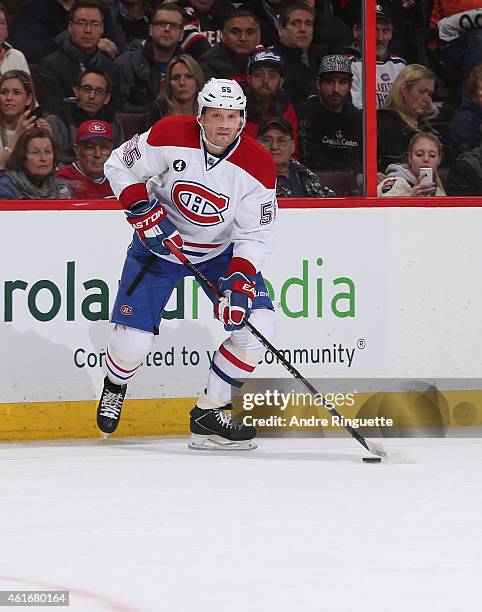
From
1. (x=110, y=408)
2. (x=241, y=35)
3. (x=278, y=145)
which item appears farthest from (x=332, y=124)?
(x=110, y=408)

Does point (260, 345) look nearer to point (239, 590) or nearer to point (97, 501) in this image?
point (97, 501)

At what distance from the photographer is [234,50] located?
5.30 metres

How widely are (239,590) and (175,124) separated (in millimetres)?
2214

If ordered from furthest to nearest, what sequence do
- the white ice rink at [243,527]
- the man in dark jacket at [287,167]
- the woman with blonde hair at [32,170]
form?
the man in dark jacket at [287,167] → the woman with blonde hair at [32,170] → the white ice rink at [243,527]

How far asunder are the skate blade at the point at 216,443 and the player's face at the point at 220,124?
3.38ft

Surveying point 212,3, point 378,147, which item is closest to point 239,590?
point 378,147

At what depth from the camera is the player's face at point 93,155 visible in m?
4.97

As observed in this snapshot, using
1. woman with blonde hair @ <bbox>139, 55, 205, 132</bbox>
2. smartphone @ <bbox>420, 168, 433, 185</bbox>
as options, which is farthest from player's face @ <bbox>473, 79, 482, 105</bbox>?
woman with blonde hair @ <bbox>139, 55, 205, 132</bbox>

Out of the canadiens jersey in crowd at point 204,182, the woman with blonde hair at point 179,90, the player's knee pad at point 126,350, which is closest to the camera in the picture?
the canadiens jersey in crowd at point 204,182

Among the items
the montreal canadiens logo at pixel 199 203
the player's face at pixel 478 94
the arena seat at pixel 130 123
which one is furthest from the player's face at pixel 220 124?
the player's face at pixel 478 94

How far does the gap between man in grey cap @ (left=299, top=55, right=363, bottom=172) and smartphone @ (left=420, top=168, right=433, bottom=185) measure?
279 mm

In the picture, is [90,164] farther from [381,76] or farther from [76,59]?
[381,76]

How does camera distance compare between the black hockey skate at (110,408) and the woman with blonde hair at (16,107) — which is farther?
the woman with blonde hair at (16,107)

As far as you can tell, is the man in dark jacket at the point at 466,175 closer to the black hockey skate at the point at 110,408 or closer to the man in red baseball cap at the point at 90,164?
the man in red baseball cap at the point at 90,164
